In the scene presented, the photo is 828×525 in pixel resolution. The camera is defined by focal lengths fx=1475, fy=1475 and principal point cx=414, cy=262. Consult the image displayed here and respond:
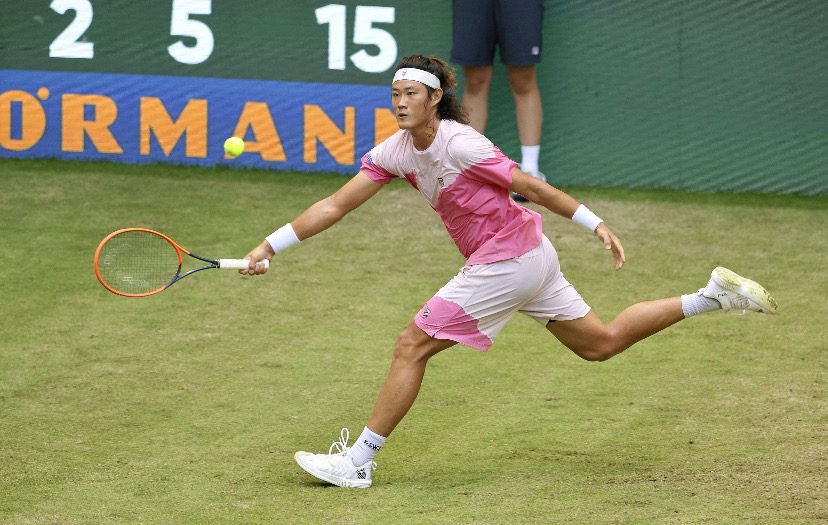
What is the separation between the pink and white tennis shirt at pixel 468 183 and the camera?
233 inches

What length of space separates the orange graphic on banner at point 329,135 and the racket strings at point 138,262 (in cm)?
496

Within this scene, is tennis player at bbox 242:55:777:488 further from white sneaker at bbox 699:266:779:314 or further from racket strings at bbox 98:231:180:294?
racket strings at bbox 98:231:180:294

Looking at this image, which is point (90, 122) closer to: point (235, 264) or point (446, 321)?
point (235, 264)

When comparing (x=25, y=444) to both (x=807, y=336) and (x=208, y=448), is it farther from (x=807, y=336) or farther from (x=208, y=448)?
(x=807, y=336)

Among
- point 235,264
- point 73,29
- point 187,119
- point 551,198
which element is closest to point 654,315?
point 551,198

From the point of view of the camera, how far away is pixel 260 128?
37.9 ft

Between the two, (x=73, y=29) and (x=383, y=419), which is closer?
(x=383, y=419)

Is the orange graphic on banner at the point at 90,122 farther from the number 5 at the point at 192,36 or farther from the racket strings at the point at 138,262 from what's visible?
the racket strings at the point at 138,262

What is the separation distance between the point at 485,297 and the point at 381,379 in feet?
5.05

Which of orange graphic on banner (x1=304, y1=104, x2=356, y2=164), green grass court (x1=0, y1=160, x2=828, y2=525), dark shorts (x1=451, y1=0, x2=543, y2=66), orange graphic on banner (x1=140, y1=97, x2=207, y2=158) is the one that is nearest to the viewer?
green grass court (x1=0, y1=160, x2=828, y2=525)

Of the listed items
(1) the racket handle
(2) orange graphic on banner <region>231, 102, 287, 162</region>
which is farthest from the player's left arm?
(2) orange graphic on banner <region>231, 102, 287, 162</region>

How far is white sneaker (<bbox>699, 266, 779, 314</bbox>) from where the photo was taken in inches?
248

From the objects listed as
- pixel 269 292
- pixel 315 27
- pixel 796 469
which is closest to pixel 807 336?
pixel 796 469

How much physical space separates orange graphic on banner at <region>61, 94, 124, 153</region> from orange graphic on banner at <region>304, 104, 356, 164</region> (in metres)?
1.54
